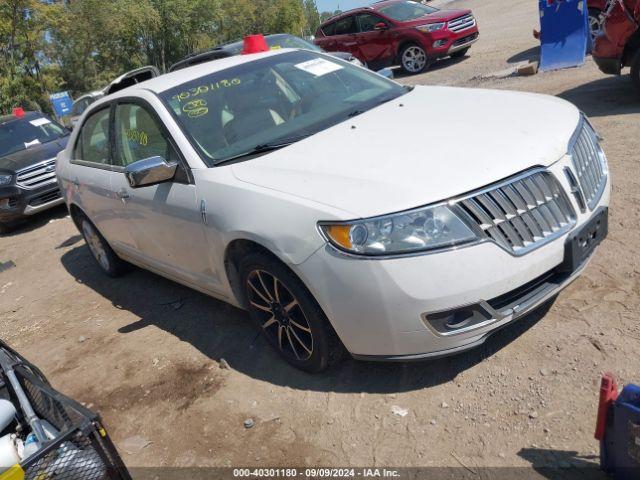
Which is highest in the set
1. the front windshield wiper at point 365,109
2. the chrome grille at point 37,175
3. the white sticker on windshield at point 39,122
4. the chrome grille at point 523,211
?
the front windshield wiper at point 365,109

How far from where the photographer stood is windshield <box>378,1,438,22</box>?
14.0 meters

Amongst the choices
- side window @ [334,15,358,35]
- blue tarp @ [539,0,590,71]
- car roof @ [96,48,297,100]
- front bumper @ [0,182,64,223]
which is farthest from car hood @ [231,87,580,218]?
side window @ [334,15,358,35]

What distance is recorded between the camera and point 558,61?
31.7ft

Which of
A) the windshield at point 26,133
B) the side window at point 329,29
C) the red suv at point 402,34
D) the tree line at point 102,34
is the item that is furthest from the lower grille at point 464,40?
the tree line at point 102,34

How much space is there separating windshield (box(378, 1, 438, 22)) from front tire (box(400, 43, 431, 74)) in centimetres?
68

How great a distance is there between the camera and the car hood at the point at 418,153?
2.83 m

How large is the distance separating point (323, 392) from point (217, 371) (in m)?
0.82

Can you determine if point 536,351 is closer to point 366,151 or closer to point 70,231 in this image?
point 366,151

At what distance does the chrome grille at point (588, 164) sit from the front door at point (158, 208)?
2121 mm

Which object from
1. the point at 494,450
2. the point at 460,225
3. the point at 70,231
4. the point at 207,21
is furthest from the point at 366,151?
the point at 207,21

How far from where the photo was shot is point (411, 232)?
2.73m

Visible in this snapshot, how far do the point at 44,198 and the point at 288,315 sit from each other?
721cm

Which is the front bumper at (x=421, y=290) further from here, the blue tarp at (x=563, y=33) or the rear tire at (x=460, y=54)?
the rear tire at (x=460, y=54)

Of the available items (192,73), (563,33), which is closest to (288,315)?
(192,73)
